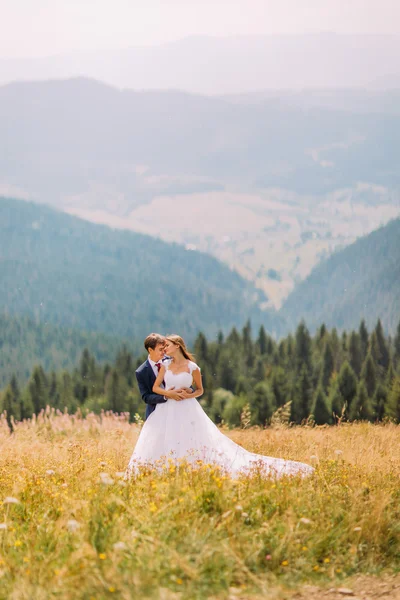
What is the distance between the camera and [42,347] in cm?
14000

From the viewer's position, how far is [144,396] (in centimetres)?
971

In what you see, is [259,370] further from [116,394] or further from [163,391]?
[163,391]

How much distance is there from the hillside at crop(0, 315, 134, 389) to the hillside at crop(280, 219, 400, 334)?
157ft

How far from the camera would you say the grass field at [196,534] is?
5.61 meters

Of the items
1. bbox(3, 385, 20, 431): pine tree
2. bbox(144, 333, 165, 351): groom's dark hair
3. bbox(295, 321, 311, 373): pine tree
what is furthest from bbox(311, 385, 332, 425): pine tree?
bbox(295, 321, 311, 373): pine tree

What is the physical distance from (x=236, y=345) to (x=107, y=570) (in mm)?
76543

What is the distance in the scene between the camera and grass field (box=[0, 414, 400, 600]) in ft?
18.4

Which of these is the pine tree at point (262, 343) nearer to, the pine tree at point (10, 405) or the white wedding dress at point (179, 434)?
the pine tree at point (10, 405)

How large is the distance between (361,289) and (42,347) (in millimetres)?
73958

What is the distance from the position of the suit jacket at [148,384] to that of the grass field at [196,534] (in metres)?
1.22

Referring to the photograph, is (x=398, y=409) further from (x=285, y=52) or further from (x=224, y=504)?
(x=285, y=52)

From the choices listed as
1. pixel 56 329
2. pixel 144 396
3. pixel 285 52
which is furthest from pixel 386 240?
pixel 144 396

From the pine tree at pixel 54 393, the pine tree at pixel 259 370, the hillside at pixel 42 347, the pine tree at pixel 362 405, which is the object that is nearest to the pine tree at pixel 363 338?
the pine tree at pixel 259 370

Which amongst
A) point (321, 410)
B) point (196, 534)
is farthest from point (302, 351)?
point (196, 534)
